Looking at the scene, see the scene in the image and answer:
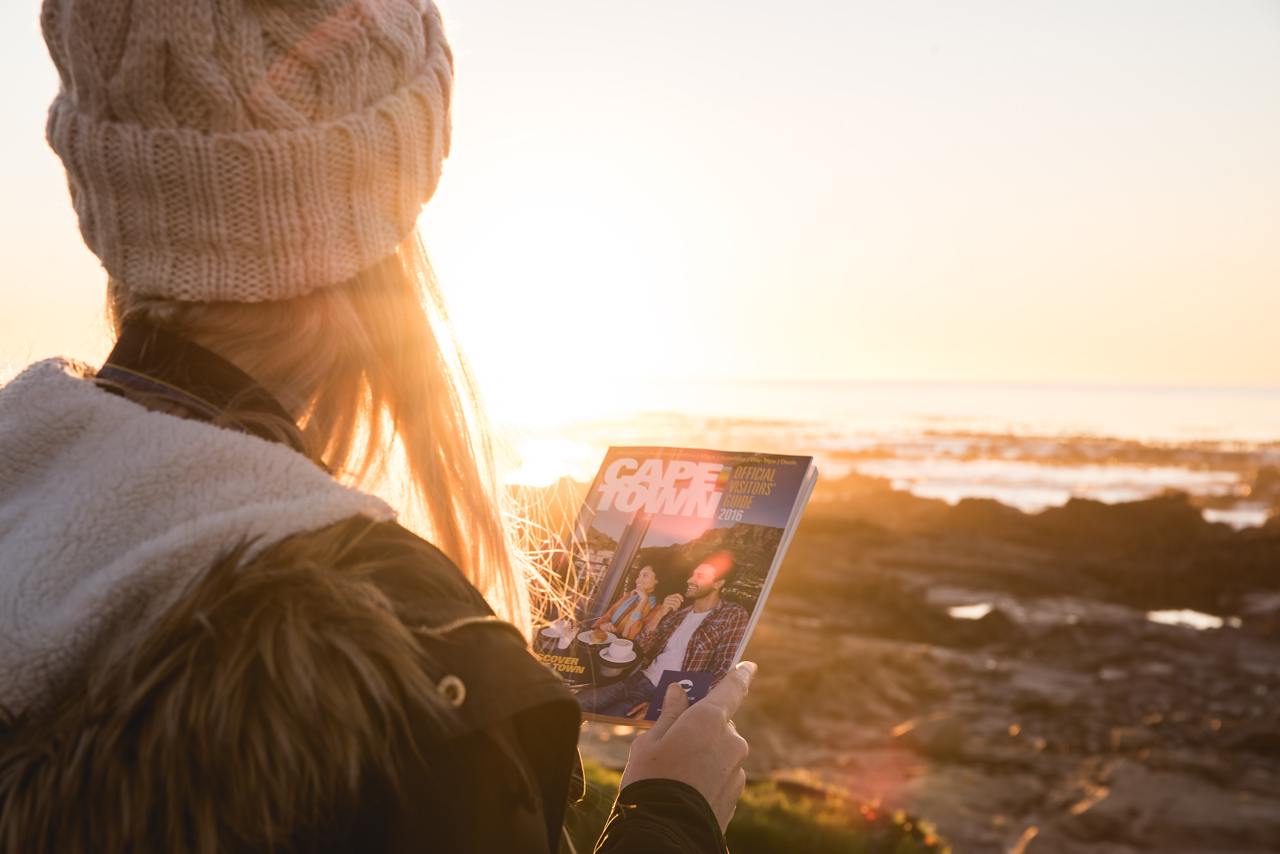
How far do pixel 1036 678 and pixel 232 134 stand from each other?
32.7ft

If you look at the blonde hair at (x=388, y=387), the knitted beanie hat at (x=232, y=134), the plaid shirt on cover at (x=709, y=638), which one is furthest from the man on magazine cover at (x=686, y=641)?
the knitted beanie hat at (x=232, y=134)

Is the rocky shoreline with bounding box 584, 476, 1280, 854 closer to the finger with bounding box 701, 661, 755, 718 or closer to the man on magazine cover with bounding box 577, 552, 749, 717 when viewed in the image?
the man on magazine cover with bounding box 577, 552, 749, 717

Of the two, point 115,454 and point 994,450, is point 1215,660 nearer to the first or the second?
point 115,454

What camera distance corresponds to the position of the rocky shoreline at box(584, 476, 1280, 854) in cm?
725

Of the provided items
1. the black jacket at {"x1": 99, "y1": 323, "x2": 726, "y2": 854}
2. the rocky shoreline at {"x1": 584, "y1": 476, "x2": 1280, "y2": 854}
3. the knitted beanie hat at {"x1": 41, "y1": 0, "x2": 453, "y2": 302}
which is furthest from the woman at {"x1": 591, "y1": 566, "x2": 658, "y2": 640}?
the rocky shoreline at {"x1": 584, "y1": 476, "x2": 1280, "y2": 854}

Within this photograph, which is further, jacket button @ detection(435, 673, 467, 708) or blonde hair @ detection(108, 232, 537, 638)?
blonde hair @ detection(108, 232, 537, 638)

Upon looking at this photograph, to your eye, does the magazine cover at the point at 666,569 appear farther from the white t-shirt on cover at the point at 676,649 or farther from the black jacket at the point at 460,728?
the black jacket at the point at 460,728

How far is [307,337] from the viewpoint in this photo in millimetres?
1363

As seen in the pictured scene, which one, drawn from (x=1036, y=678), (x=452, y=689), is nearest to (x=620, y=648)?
(x=452, y=689)

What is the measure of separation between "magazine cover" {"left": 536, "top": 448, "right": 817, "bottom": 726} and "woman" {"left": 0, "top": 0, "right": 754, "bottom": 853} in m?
0.19

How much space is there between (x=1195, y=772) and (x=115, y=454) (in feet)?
28.4

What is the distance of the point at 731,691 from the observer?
161 centimetres

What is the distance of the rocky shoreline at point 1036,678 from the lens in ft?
23.8

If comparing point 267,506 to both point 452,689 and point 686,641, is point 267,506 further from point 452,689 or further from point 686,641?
point 686,641
